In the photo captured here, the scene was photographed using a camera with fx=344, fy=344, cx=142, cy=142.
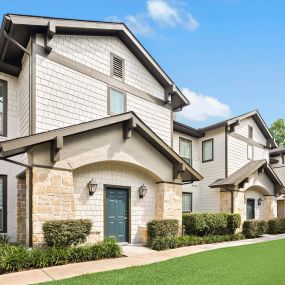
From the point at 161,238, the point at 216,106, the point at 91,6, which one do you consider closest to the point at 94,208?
the point at 161,238

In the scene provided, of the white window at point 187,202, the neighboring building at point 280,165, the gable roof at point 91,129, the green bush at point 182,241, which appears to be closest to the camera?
the gable roof at point 91,129

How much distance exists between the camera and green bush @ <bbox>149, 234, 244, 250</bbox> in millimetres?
12445

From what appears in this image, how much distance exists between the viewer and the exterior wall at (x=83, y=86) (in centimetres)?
1153

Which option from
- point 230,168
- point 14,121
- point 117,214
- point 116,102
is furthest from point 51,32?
point 230,168

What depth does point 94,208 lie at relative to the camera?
12266 mm

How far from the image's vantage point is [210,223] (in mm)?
16016

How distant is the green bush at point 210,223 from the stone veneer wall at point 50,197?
6.44 meters

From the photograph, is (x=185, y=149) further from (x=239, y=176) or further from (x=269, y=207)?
(x=269, y=207)

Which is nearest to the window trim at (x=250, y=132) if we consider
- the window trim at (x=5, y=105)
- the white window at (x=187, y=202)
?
the white window at (x=187, y=202)

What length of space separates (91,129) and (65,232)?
11.0ft

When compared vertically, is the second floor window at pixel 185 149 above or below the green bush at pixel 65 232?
above

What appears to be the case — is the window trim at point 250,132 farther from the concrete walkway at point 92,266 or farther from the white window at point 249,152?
the concrete walkway at point 92,266

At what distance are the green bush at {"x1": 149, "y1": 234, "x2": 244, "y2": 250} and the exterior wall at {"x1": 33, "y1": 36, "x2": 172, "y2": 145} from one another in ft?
15.6

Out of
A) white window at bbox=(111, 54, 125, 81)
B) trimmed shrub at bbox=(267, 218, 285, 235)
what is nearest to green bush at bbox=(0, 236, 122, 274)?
white window at bbox=(111, 54, 125, 81)
